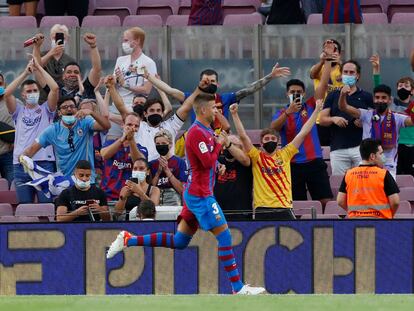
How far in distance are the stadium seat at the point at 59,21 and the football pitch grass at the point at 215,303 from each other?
7794 millimetres

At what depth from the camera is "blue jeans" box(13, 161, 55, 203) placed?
16.3 m

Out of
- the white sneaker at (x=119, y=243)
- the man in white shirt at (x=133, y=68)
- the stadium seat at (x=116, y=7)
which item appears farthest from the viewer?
the stadium seat at (x=116, y=7)

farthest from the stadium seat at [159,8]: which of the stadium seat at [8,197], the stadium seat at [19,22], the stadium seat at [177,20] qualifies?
the stadium seat at [8,197]

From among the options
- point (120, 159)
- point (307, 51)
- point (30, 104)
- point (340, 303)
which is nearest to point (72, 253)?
point (120, 159)

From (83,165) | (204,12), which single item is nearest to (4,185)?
(83,165)

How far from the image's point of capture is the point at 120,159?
16.0 m

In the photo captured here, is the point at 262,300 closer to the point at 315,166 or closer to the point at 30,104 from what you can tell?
the point at 315,166

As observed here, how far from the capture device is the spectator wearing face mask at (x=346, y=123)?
1656cm

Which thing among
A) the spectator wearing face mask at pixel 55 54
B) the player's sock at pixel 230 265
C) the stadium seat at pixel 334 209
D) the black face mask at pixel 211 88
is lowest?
the player's sock at pixel 230 265

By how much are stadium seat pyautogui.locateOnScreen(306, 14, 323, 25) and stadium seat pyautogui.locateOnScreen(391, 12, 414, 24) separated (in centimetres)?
94

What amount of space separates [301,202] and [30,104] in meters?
3.42

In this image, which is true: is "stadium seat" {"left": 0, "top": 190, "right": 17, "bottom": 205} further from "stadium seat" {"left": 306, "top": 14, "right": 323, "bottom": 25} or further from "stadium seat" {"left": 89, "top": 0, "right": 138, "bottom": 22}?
"stadium seat" {"left": 306, "top": 14, "right": 323, "bottom": 25}

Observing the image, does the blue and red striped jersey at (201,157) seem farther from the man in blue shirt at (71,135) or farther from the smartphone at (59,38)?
the smartphone at (59,38)

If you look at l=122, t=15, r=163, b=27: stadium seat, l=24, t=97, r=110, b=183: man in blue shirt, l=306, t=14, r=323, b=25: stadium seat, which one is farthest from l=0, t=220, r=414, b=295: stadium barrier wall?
l=122, t=15, r=163, b=27: stadium seat
